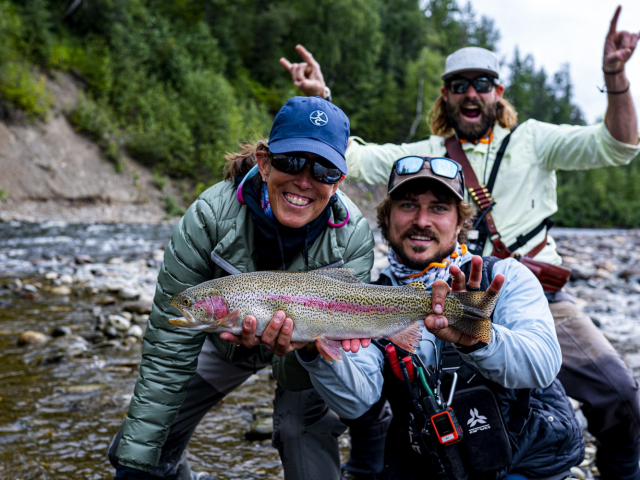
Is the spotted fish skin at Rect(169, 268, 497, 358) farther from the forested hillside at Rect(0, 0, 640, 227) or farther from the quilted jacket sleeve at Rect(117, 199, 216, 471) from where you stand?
the forested hillside at Rect(0, 0, 640, 227)

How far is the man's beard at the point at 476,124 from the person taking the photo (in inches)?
184

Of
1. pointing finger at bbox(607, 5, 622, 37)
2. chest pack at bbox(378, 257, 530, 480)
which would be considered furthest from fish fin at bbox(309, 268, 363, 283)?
pointing finger at bbox(607, 5, 622, 37)

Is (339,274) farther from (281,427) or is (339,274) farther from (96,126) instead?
(96,126)

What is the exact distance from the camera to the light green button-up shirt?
443cm

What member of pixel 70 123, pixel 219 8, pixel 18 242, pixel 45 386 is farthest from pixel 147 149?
pixel 45 386

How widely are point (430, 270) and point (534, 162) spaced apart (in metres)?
2.01

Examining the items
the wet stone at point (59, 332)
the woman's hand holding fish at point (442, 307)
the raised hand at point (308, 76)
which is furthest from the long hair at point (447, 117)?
the wet stone at point (59, 332)

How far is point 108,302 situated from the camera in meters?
9.14

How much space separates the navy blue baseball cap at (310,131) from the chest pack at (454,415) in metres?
1.14

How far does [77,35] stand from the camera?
3419cm

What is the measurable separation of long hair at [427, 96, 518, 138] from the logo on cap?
88.9 inches

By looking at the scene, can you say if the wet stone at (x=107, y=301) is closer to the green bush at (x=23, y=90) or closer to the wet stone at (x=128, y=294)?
the wet stone at (x=128, y=294)

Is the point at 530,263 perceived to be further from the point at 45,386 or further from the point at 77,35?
the point at 77,35

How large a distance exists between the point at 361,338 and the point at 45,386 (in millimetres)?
4182
